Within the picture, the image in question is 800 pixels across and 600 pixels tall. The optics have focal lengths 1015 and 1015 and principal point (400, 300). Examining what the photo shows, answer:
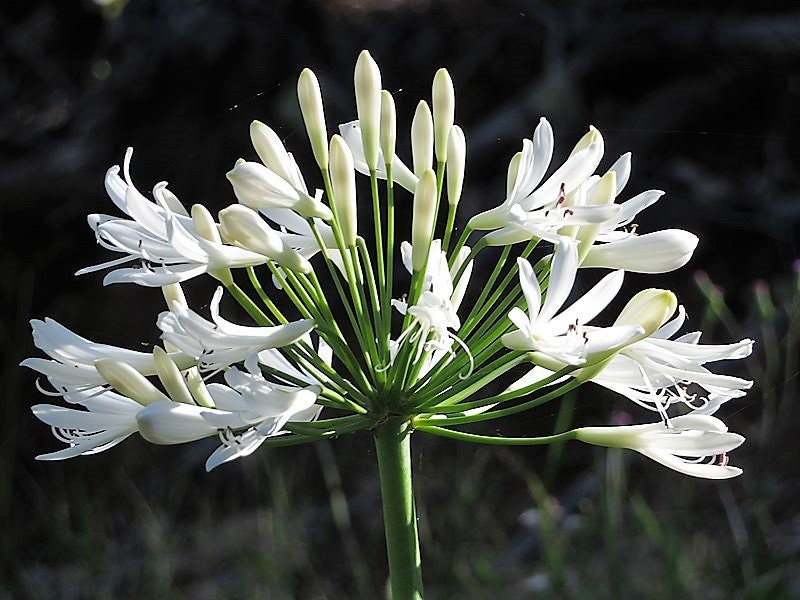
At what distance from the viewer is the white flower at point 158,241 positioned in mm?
1309

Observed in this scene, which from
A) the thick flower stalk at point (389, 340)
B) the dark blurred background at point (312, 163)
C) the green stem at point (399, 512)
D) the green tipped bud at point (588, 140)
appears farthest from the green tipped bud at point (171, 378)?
the dark blurred background at point (312, 163)

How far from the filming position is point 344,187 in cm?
139

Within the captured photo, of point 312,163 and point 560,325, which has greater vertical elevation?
point 312,163

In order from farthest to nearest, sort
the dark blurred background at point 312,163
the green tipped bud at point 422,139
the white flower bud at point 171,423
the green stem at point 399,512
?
the dark blurred background at point 312,163 < the green tipped bud at point 422,139 < the green stem at point 399,512 < the white flower bud at point 171,423

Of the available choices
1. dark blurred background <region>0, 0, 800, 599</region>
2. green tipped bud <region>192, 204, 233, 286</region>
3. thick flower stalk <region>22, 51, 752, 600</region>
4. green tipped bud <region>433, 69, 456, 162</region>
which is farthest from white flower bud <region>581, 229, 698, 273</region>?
dark blurred background <region>0, 0, 800, 599</region>

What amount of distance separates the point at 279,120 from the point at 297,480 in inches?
72.8

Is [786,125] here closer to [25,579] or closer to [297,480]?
[297,480]

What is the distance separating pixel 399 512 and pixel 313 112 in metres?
0.61

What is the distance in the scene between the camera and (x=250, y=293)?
476cm

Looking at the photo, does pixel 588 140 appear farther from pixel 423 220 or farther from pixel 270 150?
pixel 270 150

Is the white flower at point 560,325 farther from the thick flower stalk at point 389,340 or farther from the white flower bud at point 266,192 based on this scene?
the white flower bud at point 266,192

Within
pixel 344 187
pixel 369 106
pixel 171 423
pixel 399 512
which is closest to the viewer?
pixel 171 423

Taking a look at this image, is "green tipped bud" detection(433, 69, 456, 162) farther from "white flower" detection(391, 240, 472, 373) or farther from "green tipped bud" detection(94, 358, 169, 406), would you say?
"green tipped bud" detection(94, 358, 169, 406)

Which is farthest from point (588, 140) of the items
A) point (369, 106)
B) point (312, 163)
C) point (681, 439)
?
point (312, 163)
